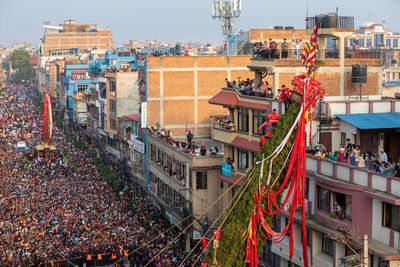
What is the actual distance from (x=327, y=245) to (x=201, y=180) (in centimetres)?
1587

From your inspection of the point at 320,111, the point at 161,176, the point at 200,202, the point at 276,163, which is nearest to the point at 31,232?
the point at 161,176

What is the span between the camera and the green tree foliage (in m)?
19.2

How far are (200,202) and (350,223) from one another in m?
18.3

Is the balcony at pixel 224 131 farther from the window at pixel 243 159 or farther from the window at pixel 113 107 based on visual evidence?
the window at pixel 113 107

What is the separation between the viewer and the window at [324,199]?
26.8 meters

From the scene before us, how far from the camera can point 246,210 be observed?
19703 mm

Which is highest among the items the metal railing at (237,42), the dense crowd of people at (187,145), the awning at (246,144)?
the metal railing at (237,42)

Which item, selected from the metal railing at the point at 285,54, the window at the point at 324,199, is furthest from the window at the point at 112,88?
the window at the point at 324,199

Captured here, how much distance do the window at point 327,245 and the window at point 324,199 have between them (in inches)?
53.0

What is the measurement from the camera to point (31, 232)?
47750 millimetres

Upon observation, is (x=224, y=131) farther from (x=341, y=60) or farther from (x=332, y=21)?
(x=332, y=21)

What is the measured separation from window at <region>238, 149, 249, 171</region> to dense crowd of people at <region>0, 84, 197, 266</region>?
294 inches

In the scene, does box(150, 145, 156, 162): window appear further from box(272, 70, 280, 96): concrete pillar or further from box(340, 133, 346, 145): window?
box(340, 133, 346, 145): window

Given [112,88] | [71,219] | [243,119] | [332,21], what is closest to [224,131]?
[243,119]
